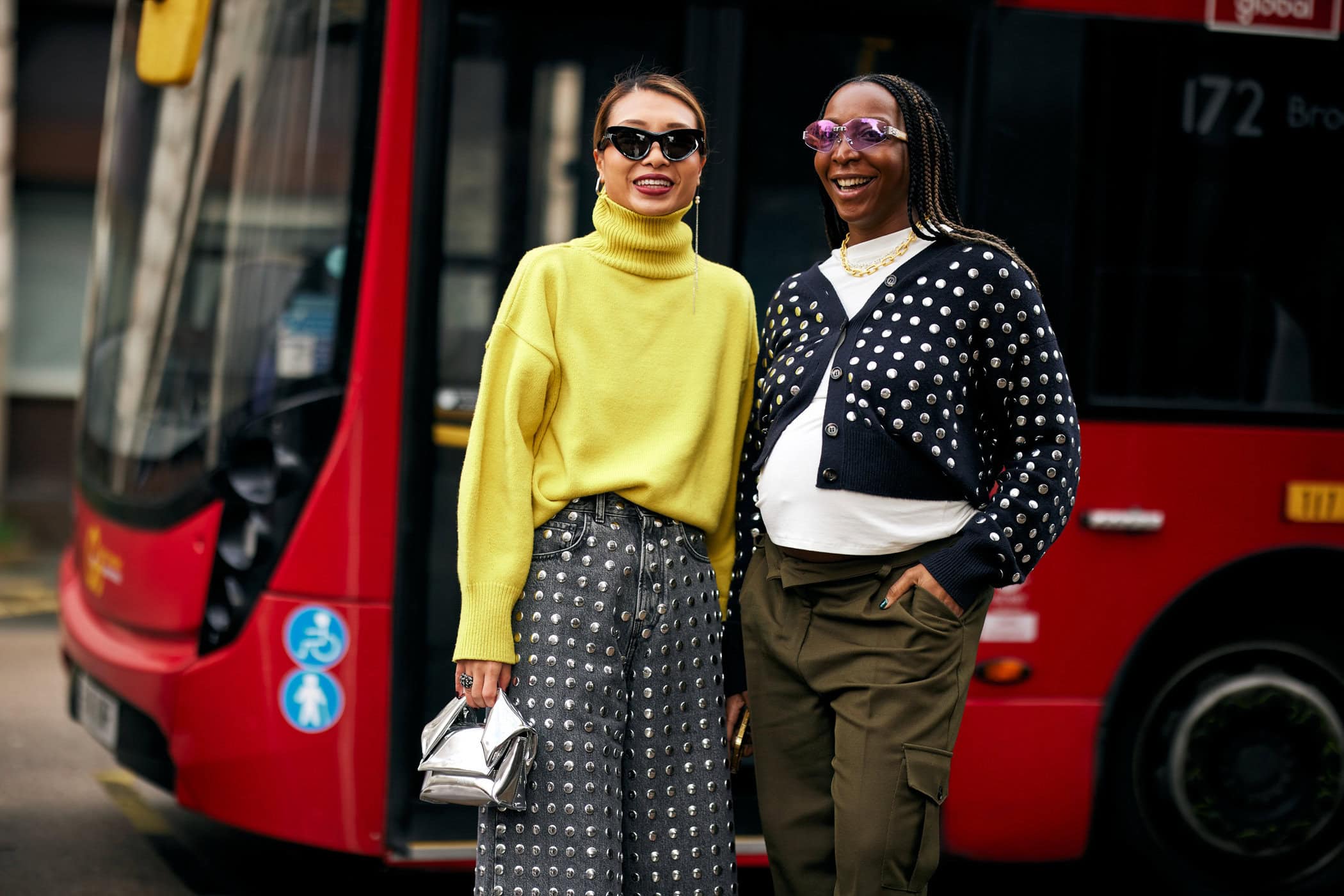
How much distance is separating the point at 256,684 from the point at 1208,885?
7.94 feet

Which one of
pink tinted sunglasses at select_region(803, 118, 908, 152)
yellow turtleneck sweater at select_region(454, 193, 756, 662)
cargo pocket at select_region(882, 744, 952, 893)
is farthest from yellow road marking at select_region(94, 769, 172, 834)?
pink tinted sunglasses at select_region(803, 118, 908, 152)

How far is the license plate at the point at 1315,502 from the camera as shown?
3.75 metres

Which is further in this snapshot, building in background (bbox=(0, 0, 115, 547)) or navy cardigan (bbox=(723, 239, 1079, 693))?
building in background (bbox=(0, 0, 115, 547))

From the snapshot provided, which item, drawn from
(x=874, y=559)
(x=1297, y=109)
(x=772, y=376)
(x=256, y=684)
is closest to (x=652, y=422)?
(x=772, y=376)

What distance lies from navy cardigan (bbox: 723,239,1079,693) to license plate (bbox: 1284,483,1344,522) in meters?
1.61

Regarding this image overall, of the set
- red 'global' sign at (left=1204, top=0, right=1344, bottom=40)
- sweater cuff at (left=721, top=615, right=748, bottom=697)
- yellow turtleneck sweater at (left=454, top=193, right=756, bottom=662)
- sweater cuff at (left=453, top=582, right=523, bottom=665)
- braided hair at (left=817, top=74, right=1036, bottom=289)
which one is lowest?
sweater cuff at (left=721, top=615, right=748, bottom=697)

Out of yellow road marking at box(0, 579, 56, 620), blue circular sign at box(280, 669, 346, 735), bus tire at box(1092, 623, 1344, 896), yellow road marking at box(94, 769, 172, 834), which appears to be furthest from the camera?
yellow road marking at box(0, 579, 56, 620)

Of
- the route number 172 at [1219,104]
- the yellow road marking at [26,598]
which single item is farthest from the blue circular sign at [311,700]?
the yellow road marking at [26,598]

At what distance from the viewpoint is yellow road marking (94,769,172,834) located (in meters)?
4.48

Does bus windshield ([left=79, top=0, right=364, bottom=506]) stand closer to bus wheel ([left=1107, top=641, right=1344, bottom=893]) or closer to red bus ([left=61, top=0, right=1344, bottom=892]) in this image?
red bus ([left=61, top=0, right=1344, bottom=892])

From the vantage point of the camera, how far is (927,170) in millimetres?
2428

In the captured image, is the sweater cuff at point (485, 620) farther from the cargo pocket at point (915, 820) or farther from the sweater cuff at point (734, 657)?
the cargo pocket at point (915, 820)

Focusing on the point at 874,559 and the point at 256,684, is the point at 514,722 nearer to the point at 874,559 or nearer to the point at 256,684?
the point at 874,559

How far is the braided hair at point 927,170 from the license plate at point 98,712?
247 cm
